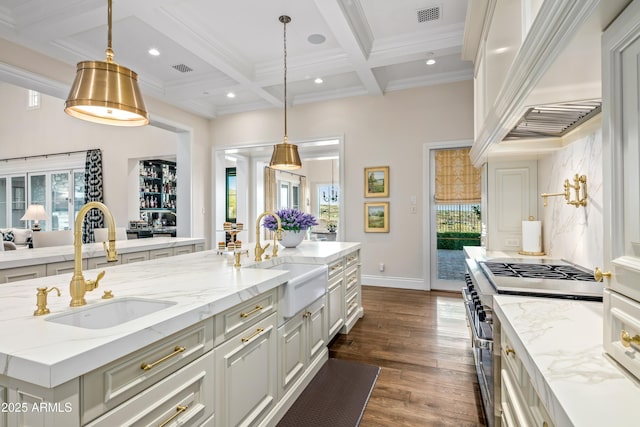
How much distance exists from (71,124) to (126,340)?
8.76 meters

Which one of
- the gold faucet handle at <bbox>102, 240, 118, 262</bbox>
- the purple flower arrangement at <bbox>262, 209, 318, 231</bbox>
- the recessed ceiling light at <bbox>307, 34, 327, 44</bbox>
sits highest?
the recessed ceiling light at <bbox>307, 34, 327, 44</bbox>

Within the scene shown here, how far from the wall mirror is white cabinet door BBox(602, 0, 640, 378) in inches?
177

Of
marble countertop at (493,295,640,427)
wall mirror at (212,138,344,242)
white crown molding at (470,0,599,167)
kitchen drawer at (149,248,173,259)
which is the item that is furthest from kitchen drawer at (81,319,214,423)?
wall mirror at (212,138,344,242)

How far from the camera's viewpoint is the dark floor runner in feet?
6.46

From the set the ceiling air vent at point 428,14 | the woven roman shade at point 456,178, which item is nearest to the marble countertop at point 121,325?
the ceiling air vent at point 428,14

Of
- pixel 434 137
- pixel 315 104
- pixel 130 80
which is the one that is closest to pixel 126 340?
pixel 130 80

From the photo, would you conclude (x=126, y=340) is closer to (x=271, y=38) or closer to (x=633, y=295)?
(x=633, y=295)

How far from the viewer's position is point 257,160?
807 centimetres

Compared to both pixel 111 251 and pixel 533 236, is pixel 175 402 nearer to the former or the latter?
pixel 111 251

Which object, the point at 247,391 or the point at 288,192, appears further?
the point at 288,192

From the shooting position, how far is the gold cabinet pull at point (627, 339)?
2.65ft

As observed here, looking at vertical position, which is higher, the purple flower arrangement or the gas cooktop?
the purple flower arrangement

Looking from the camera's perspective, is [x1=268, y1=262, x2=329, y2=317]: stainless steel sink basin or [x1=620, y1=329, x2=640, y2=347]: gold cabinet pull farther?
[x1=268, y1=262, x2=329, y2=317]: stainless steel sink basin

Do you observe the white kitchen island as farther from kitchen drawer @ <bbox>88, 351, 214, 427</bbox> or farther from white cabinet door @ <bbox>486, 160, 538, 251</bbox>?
white cabinet door @ <bbox>486, 160, 538, 251</bbox>
